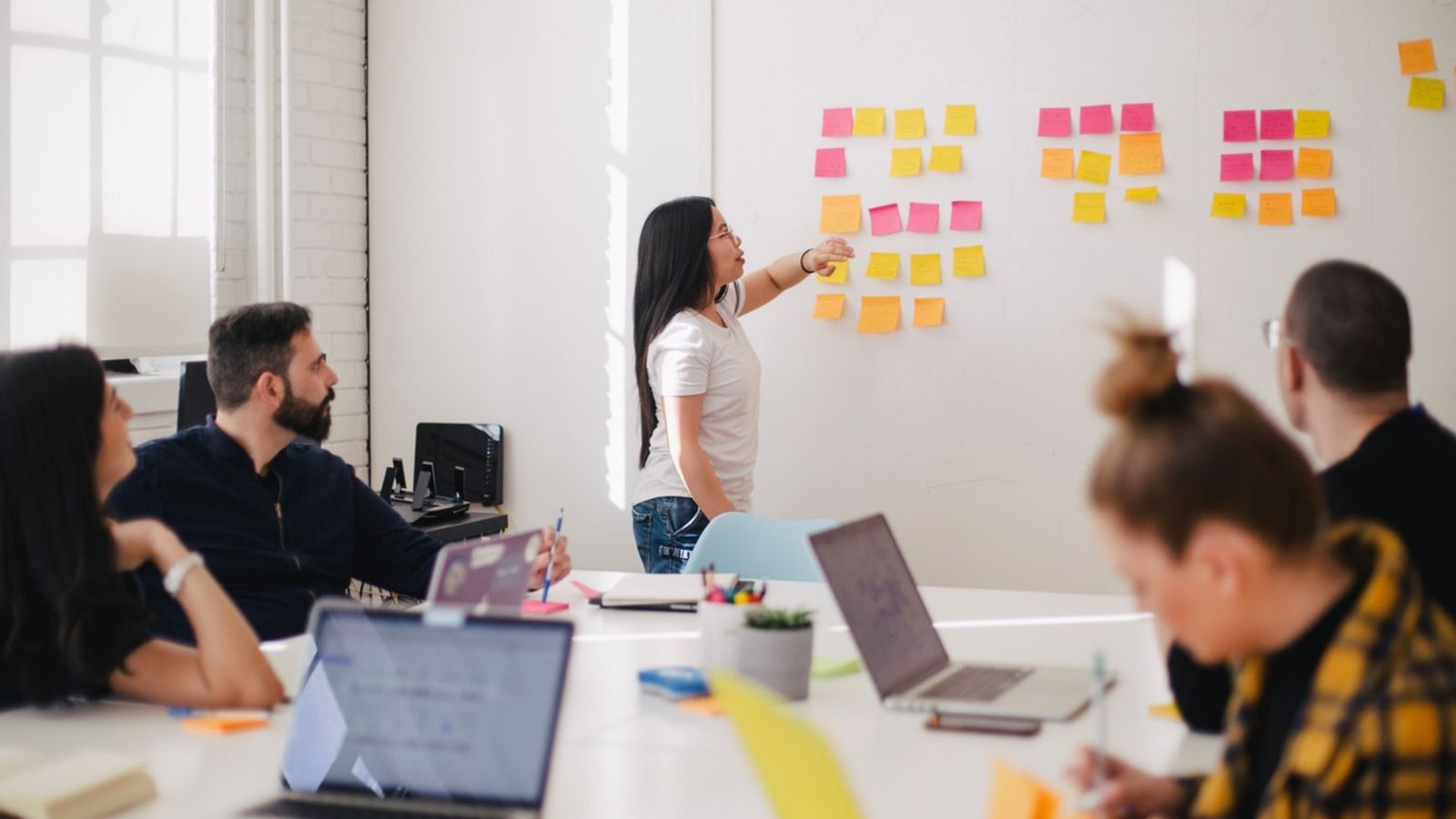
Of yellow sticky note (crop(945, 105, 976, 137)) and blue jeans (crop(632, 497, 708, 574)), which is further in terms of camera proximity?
yellow sticky note (crop(945, 105, 976, 137))

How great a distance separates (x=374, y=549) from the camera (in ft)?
9.20

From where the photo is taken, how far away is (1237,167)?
3.64m

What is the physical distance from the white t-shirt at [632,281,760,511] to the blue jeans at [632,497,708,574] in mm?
29

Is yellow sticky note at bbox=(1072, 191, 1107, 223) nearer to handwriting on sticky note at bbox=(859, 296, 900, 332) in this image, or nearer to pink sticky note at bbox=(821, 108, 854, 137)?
handwriting on sticky note at bbox=(859, 296, 900, 332)

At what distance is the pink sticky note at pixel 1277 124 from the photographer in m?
3.61

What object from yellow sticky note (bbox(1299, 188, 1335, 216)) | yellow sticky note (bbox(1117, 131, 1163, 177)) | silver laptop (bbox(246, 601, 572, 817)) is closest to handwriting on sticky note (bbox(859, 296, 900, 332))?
yellow sticky note (bbox(1117, 131, 1163, 177))


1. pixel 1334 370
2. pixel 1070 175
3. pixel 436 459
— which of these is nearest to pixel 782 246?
pixel 1070 175

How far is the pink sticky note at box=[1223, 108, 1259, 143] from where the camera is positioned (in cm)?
363

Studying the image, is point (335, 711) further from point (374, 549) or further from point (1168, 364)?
point (374, 549)

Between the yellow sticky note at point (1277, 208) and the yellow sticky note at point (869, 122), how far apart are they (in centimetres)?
105

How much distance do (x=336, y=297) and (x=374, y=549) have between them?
1.92 m

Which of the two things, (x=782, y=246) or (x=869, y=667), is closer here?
(x=869, y=667)

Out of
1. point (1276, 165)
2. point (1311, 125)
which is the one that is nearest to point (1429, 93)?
point (1311, 125)

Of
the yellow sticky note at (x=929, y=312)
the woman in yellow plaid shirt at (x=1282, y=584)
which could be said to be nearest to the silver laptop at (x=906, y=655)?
the woman in yellow plaid shirt at (x=1282, y=584)
